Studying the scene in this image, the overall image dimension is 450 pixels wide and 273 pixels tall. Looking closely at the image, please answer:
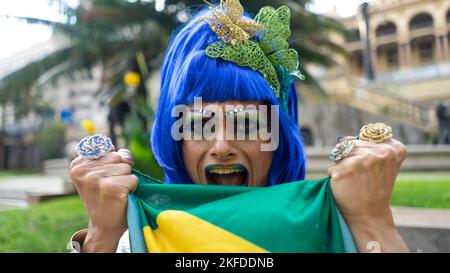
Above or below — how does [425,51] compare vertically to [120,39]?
above

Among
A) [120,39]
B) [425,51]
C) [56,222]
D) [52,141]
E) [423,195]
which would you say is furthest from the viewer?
[425,51]

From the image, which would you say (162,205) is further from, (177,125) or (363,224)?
(363,224)

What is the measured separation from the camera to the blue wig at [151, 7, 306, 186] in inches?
55.1

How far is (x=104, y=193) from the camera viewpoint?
1182 mm

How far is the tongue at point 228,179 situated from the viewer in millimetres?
1425

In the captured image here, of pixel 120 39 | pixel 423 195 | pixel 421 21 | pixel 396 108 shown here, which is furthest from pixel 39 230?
pixel 421 21

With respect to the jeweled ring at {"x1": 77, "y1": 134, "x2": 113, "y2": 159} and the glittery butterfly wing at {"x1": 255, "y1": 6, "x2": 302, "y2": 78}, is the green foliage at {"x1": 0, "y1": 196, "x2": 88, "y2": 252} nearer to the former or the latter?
the jeweled ring at {"x1": 77, "y1": 134, "x2": 113, "y2": 159}

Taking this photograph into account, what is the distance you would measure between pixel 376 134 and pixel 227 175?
21.2 inches

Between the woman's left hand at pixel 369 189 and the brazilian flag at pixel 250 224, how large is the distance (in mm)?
44

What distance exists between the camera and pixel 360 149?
1127mm

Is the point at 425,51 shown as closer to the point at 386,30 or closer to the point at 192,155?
the point at 386,30

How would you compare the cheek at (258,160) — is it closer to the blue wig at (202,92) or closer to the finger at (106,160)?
the blue wig at (202,92)

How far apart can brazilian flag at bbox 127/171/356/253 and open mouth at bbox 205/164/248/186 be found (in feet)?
0.41
